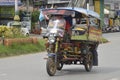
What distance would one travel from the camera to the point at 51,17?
15.3 meters

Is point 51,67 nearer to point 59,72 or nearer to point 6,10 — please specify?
point 59,72

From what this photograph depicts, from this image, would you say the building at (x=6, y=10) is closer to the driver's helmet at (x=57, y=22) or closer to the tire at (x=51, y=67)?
the driver's helmet at (x=57, y=22)

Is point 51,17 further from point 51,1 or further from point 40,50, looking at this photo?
point 51,1

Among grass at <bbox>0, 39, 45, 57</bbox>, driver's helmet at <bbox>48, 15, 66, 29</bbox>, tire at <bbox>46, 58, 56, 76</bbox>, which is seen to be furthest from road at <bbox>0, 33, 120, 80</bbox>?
grass at <bbox>0, 39, 45, 57</bbox>

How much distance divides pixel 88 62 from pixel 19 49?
905 centimetres

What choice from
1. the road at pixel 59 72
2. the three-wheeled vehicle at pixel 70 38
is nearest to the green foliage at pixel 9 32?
the road at pixel 59 72

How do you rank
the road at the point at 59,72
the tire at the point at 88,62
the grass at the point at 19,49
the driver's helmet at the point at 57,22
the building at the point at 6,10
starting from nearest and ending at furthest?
the road at the point at 59,72 → the driver's helmet at the point at 57,22 → the tire at the point at 88,62 → the grass at the point at 19,49 → the building at the point at 6,10

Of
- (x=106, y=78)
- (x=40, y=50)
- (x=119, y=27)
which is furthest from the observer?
(x=119, y=27)

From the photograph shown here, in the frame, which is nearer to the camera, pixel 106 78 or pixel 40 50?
pixel 106 78

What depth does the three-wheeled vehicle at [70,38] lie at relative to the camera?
1445 cm

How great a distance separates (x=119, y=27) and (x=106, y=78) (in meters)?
53.8

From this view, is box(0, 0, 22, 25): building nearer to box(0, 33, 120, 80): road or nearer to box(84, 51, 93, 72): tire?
box(0, 33, 120, 80): road

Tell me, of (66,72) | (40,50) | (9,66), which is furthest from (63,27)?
(40,50)

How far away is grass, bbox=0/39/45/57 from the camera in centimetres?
2297
